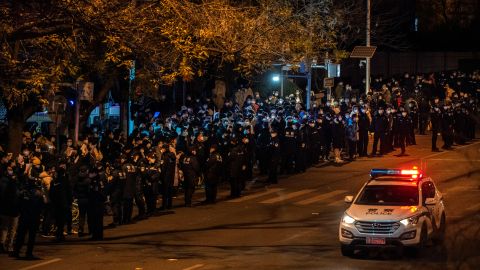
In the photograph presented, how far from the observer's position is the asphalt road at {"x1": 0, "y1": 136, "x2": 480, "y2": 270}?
15.6 metres

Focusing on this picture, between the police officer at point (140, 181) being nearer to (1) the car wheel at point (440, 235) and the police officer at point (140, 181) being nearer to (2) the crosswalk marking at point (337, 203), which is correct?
(2) the crosswalk marking at point (337, 203)

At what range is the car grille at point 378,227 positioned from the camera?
16094mm

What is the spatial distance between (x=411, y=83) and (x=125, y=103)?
2103 cm

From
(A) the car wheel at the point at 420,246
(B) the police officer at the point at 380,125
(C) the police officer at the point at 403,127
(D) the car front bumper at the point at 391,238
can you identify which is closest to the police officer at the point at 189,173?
(D) the car front bumper at the point at 391,238

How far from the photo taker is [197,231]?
1980 centimetres

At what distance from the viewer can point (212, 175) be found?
24312mm

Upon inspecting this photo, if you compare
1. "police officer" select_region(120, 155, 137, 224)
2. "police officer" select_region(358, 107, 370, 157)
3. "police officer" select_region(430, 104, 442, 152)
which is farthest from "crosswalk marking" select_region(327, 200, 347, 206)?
"police officer" select_region(430, 104, 442, 152)

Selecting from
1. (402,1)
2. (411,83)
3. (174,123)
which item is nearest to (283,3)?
(174,123)

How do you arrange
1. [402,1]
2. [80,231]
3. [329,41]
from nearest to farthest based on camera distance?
1. [80,231]
2. [329,41]
3. [402,1]

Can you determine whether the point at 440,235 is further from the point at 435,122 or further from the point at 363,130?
the point at 435,122

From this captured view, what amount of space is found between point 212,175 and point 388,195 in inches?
→ 310

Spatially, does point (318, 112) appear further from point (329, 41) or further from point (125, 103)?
point (125, 103)

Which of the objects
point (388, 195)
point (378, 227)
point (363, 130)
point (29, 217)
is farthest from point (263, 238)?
point (363, 130)

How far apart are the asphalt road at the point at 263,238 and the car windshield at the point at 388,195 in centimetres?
98
